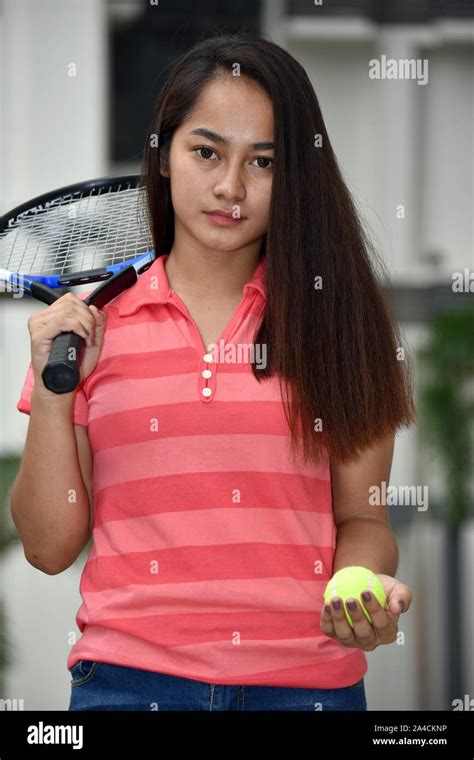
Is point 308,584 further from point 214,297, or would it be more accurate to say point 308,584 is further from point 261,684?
point 214,297

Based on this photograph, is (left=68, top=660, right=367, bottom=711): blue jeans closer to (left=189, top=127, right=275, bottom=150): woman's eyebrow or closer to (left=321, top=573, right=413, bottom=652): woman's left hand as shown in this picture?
(left=321, top=573, right=413, bottom=652): woman's left hand

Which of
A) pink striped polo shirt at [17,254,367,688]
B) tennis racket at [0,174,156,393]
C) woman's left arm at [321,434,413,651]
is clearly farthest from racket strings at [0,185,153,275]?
woman's left arm at [321,434,413,651]

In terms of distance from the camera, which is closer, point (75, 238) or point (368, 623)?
point (368, 623)

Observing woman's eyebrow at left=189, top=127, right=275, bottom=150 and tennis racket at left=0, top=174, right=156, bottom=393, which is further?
tennis racket at left=0, top=174, right=156, bottom=393

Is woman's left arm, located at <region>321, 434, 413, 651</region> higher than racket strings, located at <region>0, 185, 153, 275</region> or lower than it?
lower

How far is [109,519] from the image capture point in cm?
121

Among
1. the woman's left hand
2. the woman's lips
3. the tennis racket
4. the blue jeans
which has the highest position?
the tennis racket

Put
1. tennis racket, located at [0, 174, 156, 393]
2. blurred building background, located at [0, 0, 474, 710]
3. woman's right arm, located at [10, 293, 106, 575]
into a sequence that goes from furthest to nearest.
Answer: blurred building background, located at [0, 0, 474, 710] < tennis racket, located at [0, 174, 156, 393] < woman's right arm, located at [10, 293, 106, 575]

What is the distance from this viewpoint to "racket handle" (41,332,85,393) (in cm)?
116

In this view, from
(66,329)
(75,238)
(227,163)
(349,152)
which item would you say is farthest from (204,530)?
(349,152)

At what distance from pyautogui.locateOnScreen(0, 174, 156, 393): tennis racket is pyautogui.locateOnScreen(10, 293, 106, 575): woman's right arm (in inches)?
5.4

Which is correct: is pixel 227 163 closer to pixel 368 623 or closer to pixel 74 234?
pixel 74 234

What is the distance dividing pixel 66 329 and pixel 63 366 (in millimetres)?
51

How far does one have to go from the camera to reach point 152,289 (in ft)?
4.22
